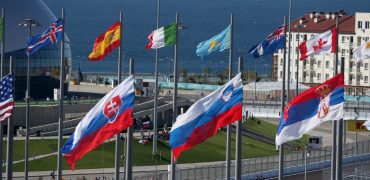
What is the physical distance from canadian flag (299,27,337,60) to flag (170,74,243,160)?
697 cm

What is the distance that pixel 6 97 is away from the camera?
53.3 meters

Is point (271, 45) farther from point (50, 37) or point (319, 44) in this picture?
point (50, 37)

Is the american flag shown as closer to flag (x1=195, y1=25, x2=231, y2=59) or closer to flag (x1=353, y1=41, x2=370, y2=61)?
flag (x1=195, y1=25, x2=231, y2=59)

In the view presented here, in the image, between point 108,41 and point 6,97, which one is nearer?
point 108,41

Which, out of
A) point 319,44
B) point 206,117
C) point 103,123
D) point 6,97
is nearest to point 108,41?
point 6,97

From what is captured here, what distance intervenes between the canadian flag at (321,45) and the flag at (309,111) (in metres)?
6.18

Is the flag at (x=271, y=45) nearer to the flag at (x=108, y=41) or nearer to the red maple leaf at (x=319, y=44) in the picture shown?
the red maple leaf at (x=319, y=44)

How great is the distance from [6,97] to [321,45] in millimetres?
11349

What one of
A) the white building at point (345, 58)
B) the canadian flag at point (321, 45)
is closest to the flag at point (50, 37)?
the canadian flag at point (321, 45)

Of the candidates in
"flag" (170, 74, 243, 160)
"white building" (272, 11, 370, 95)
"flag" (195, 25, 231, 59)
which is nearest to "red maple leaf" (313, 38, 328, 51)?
"flag" (195, 25, 231, 59)

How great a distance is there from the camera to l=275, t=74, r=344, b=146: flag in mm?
45406

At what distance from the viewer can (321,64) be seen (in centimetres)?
15188

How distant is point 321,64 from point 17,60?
55.9 m

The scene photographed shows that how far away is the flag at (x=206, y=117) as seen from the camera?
44312mm
